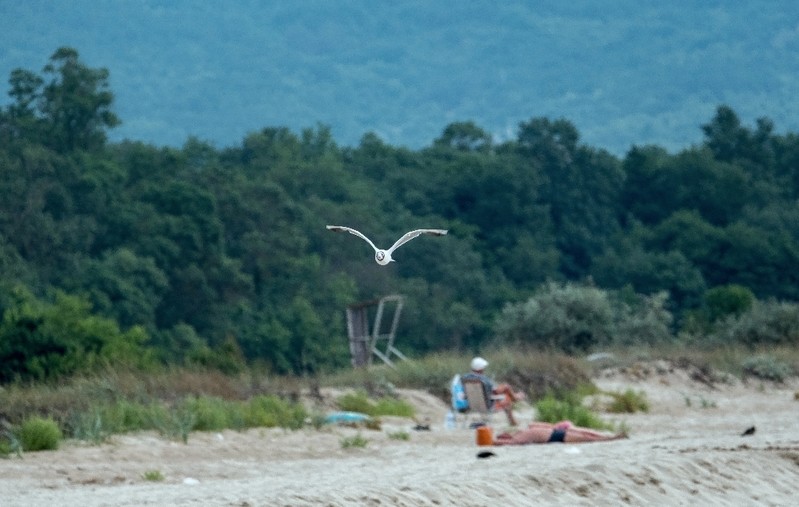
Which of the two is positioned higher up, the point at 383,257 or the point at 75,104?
the point at 75,104

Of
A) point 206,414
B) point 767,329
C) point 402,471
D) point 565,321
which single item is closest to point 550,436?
point 402,471

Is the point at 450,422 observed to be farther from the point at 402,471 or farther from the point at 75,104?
the point at 75,104

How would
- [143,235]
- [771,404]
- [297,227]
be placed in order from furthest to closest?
[297,227], [143,235], [771,404]

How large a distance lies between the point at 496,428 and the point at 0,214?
1450 inches

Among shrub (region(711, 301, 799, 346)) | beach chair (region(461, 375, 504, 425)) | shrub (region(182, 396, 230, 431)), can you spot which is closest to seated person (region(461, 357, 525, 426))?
beach chair (region(461, 375, 504, 425))

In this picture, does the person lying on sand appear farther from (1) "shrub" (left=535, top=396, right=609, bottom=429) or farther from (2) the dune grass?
(2) the dune grass

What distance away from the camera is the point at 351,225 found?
202ft

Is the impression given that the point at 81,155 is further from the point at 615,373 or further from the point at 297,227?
the point at 615,373

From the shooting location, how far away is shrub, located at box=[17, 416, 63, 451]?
1540 centimetres

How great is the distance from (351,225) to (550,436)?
44026 mm

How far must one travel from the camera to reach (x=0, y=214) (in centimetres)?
5388

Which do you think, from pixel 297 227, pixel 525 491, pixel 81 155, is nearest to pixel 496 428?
pixel 525 491

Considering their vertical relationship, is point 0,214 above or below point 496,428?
above

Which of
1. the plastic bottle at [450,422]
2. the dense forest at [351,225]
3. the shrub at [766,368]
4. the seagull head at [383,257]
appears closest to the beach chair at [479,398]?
the plastic bottle at [450,422]
